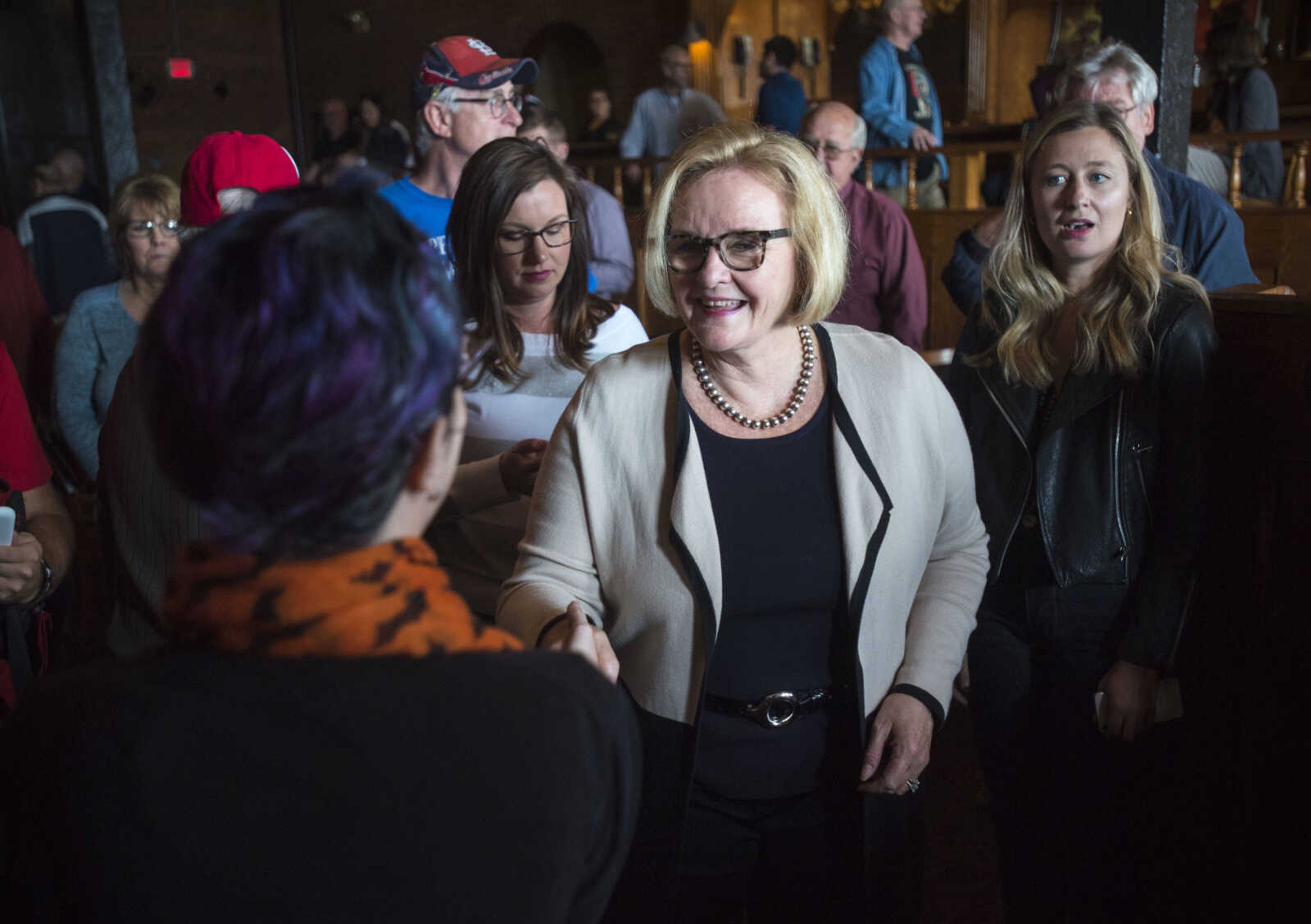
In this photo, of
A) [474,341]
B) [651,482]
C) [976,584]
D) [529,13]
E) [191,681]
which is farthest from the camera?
[529,13]

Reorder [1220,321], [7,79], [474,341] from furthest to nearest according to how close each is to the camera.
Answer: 1. [7,79]
2. [1220,321]
3. [474,341]

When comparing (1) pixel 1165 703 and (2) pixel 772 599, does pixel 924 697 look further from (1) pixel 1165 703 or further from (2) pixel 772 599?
(1) pixel 1165 703

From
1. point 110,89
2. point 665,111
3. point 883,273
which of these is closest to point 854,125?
point 883,273

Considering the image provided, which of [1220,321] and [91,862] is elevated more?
[1220,321]

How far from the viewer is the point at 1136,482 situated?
69.0 inches

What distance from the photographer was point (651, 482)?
146cm

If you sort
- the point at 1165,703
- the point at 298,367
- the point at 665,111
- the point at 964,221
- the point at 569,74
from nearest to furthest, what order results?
1. the point at 298,367
2. the point at 1165,703
3. the point at 964,221
4. the point at 665,111
5. the point at 569,74

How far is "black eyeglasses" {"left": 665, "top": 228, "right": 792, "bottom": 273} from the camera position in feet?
4.74

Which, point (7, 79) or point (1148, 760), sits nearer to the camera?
point (1148, 760)

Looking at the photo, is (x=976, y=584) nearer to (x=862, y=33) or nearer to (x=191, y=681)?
(x=191, y=681)

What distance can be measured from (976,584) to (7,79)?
11.3m

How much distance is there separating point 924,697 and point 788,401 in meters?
0.45

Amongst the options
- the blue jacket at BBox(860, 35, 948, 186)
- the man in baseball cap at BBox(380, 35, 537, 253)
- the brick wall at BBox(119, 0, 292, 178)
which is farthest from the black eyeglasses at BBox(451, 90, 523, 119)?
the brick wall at BBox(119, 0, 292, 178)

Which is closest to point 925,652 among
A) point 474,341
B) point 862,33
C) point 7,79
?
point 474,341
